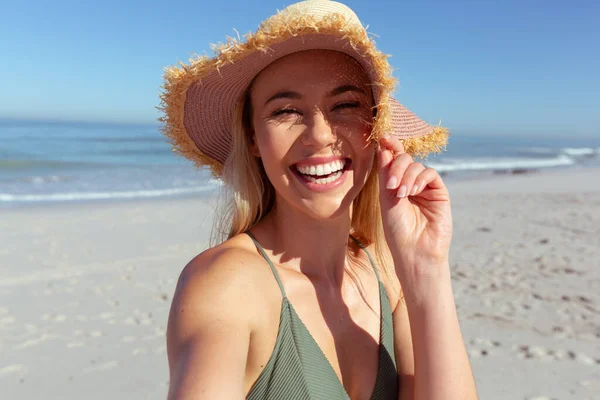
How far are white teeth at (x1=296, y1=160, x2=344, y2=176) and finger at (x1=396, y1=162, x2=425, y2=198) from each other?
0.76 ft

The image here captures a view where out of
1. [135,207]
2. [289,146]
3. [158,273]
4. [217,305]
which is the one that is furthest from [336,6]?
[135,207]

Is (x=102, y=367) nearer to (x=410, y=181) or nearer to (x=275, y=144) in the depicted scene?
(x=275, y=144)

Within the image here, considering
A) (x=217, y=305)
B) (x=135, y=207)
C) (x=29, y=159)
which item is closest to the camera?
(x=217, y=305)

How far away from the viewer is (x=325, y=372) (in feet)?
5.85

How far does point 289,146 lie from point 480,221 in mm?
9672

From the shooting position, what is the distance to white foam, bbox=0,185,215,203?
1433 cm

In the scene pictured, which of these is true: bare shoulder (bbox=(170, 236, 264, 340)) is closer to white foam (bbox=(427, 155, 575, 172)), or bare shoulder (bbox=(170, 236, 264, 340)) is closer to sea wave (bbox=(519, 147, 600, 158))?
white foam (bbox=(427, 155, 575, 172))

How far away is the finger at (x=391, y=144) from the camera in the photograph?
1.92 meters

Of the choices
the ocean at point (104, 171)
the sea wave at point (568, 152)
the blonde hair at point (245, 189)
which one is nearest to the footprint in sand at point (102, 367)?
the blonde hair at point (245, 189)

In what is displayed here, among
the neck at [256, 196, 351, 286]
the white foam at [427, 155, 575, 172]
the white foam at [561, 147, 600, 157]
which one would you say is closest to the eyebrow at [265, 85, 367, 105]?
the neck at [256, 196, 351, 286]

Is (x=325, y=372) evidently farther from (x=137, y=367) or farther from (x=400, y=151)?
(x=137, y=367)

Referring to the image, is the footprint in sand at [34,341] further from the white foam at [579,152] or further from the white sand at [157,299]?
the white foam at [579,152]

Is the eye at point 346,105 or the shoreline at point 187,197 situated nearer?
the eye at point 346,105

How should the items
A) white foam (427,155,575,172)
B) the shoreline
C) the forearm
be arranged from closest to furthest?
the forearm
the shoreline
white foam (427,155,575,172)
